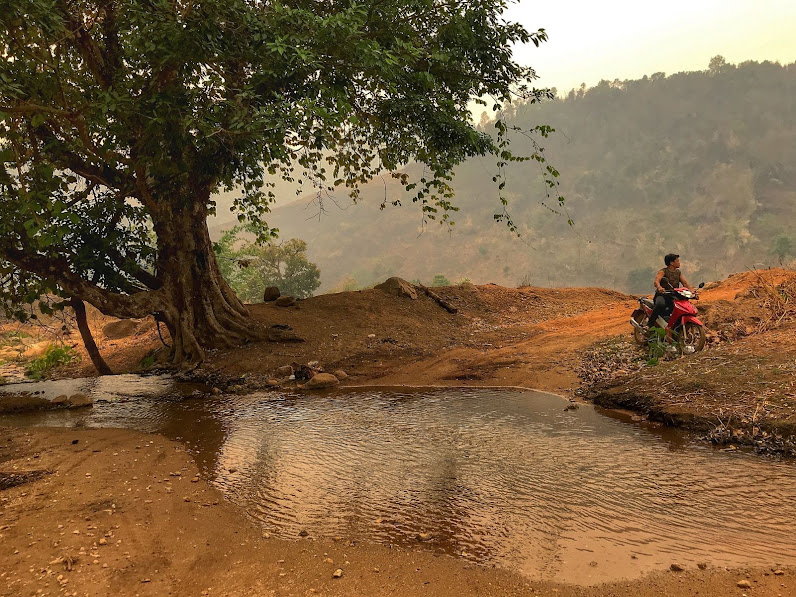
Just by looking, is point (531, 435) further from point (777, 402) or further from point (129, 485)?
point (129, 485)

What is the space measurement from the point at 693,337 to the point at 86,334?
1205 centimetres

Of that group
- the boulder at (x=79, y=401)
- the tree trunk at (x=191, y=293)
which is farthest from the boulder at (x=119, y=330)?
the boulder at (x=79, y=401)

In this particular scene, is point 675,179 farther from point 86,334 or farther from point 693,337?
point 86,334

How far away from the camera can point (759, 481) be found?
4.79 m

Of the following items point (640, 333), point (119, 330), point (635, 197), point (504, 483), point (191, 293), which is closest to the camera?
point (504, 483)

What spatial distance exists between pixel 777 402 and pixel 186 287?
10.9 meters

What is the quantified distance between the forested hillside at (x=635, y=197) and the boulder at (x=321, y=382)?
54218 millimetres

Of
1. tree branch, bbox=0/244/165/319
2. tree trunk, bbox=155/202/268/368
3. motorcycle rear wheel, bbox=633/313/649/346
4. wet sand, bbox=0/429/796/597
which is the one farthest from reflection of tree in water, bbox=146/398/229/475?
motorcycle rear wheel, bbox=633/313/649/346

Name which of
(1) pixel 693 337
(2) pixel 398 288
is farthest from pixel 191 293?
(1) pixel 693 337

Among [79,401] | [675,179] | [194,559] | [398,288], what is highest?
[675,179]

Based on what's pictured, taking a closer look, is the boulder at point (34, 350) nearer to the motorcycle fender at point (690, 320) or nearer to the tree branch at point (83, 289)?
the tree branch at point (83, 289)

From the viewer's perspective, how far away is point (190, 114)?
28.5ft

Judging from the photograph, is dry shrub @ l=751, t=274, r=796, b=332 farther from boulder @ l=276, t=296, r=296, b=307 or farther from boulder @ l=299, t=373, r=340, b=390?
boulder @ l=276, t=296, r=296, b=307

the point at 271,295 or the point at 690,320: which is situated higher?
the point at 271,295
